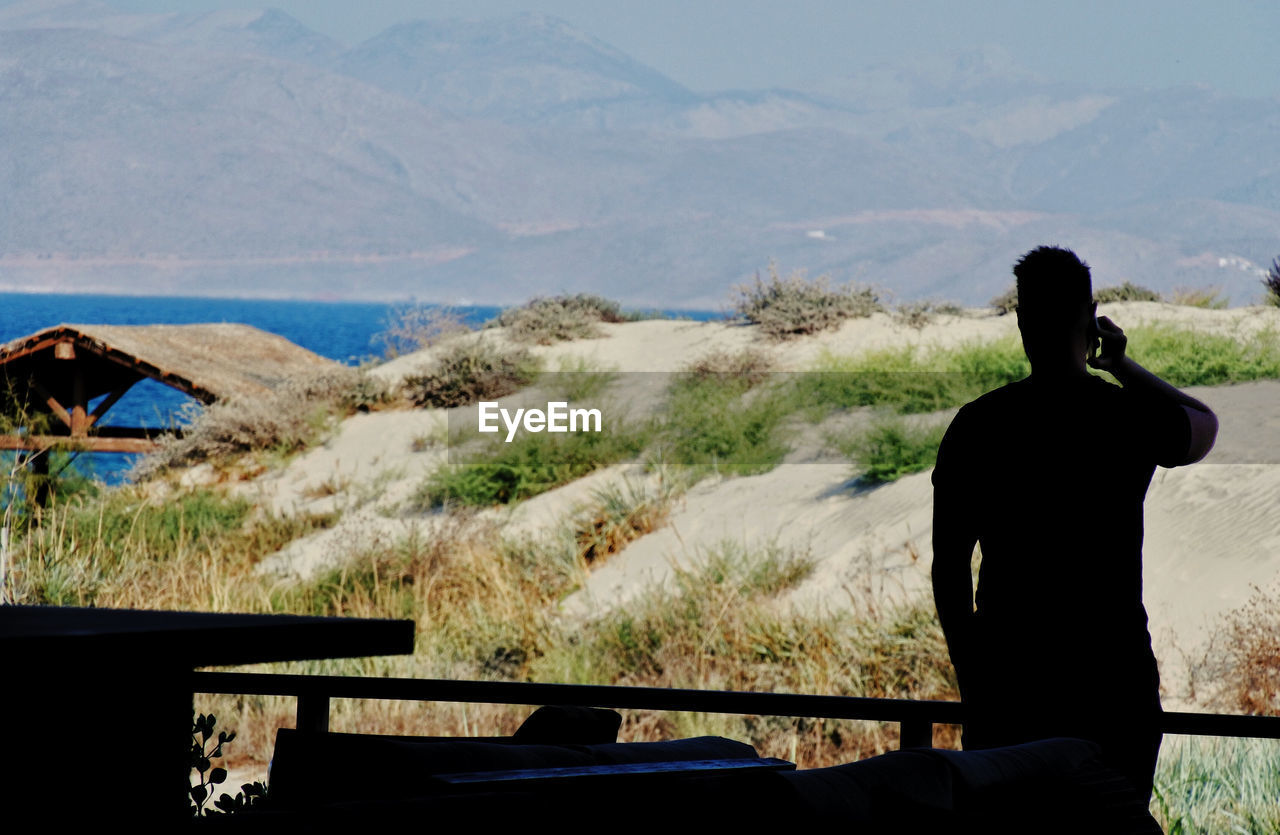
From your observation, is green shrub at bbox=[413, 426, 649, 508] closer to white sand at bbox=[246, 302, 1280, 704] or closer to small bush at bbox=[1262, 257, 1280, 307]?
white sand at bbox=[246, 302, 1280, 704]

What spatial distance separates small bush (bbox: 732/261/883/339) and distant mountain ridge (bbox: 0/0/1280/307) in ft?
331

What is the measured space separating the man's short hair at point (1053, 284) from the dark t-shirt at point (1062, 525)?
14 cm

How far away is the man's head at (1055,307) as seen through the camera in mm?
2688

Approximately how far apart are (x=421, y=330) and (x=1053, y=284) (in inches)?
946

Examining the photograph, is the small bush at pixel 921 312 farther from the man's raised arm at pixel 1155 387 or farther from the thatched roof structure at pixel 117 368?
the man's raised arm at pixel 1155 387

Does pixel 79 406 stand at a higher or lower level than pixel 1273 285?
lower

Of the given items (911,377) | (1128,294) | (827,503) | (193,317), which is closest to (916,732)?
(827,503)

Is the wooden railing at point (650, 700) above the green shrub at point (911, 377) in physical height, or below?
below

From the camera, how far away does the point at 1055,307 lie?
2693mm

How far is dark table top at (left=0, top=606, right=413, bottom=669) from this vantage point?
108 centimetres

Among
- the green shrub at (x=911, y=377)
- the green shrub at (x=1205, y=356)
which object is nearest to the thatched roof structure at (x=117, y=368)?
the green shrub at (x=911, y=377)

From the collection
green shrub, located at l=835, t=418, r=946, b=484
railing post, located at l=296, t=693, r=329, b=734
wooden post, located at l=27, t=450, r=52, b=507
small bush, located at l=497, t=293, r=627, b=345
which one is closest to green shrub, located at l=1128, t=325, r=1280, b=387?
green shrub, located at l=835, t=418, r=946, b=484

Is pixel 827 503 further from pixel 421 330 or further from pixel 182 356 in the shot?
pixel 421 330

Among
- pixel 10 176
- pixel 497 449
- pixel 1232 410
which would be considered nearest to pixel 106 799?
pixel 1232 410
